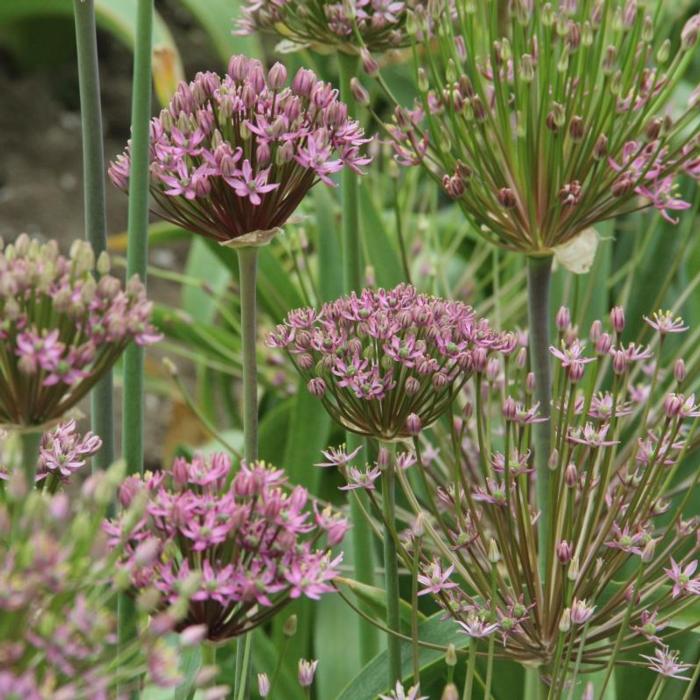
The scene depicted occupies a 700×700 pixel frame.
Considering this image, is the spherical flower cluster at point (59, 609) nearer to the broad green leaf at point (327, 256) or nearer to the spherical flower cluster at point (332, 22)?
the spherical flower cluster at point (332, 22)

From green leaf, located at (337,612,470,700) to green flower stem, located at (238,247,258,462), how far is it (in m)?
0.25

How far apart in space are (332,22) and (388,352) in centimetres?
30

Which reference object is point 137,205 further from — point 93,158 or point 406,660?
point 406,660

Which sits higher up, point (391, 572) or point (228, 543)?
point (228, 543)

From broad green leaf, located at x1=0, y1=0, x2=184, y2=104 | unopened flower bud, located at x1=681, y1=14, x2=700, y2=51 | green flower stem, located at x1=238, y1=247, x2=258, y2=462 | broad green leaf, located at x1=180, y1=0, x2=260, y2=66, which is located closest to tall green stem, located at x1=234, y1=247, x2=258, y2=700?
green flower stem, located at x1=238, y1=247, x2=258, y2=462

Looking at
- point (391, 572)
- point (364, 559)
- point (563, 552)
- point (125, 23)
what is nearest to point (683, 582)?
point (563, 552)

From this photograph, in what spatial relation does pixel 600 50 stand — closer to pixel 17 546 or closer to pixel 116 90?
pixel 17 546

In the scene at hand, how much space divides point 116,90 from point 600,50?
252 centimetres

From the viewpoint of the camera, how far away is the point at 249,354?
76 cm

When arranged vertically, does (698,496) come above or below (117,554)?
below

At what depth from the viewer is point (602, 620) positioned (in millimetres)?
922

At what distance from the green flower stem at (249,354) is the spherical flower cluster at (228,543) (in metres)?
0.11

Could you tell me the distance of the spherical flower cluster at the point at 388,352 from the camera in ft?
2.58

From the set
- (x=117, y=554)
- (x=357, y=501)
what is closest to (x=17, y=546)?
(x=117, y=554)
